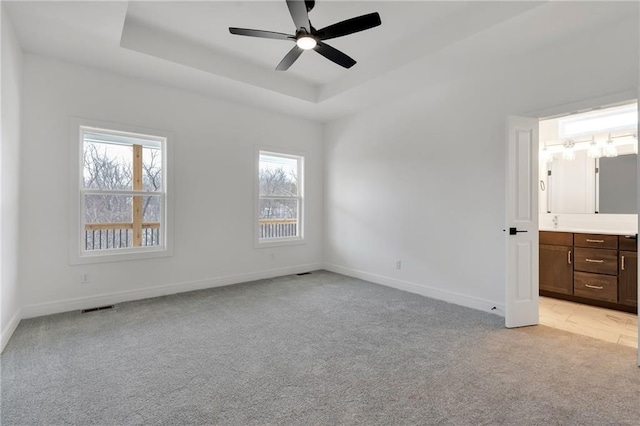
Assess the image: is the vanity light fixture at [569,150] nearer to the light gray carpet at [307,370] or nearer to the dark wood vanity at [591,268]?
the dark wood vanity at [591,268]

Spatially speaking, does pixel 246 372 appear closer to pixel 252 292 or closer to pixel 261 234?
pixel 252 292

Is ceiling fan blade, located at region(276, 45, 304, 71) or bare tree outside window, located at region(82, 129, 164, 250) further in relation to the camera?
bare tree outside window, located at region(82, 129, 164, 250)

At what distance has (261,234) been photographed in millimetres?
5176

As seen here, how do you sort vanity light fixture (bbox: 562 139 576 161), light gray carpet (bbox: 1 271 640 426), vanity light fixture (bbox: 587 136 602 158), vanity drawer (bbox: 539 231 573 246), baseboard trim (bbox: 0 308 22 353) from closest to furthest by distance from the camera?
1. light gray carpet (bbox: 1 271 640 426)
2. baseboard trim (bbox: 0 308 22 353)
3. vanity drawer (bbox: 539 231 573 246)
4. vanity light fixture (bbox: 587 136 602 158)
5. vanity light fixture (bbox: 562 139 576 161)

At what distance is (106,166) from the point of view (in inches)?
151

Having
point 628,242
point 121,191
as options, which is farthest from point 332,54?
point 628,242

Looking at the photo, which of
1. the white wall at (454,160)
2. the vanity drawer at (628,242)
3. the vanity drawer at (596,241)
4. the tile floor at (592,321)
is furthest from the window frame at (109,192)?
the vanity drawer at (628,242)

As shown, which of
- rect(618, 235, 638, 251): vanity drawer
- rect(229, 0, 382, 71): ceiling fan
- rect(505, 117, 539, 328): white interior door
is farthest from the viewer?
rect(618, 235, 638, 251): vanity drawer

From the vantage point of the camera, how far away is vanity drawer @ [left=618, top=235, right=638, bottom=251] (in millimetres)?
3447

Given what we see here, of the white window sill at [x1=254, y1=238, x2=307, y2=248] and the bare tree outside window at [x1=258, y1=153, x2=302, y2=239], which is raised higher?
the bare tree outside window at [x1=258, y1=153, x2=302, y2=239]

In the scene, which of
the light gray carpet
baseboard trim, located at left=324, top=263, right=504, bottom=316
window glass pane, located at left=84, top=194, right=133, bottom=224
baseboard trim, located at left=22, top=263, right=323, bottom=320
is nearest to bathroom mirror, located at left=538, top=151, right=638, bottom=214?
baseboard trim, located at left=324, top=263, right=504, bottom=316

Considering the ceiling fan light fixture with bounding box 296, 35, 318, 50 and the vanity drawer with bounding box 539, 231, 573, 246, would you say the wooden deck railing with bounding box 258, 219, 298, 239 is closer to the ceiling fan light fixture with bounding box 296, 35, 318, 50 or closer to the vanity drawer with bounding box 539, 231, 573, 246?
the ceiling fan light fixture with bounding box 296, 35, 318, 50

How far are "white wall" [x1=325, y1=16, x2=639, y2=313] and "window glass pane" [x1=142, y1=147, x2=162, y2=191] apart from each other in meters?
2.89

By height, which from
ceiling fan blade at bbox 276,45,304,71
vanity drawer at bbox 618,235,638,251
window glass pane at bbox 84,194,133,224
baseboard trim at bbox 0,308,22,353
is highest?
ceiling fan blade at bbox 276,45,304,71
